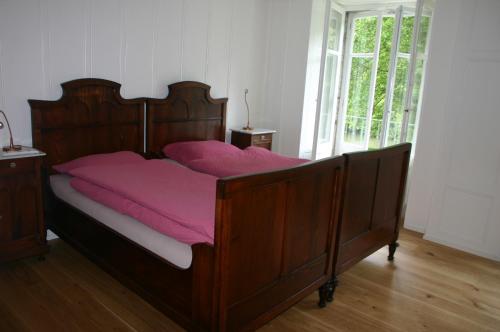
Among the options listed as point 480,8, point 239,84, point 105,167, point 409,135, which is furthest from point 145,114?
point 480,8

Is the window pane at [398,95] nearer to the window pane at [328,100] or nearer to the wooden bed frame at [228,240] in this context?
the window pane at [328,100]

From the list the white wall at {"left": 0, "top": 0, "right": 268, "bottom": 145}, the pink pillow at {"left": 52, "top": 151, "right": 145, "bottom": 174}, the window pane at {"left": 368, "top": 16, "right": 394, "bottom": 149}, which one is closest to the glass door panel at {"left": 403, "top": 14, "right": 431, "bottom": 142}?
the window pane at {"left": 368, "top": 16, "right": 394, "bottom": 149}

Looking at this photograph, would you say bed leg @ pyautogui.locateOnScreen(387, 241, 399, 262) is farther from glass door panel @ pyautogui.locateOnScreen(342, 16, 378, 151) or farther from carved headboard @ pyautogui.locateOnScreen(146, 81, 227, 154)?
glass door panel @ pyautogui.locateOnScreen(342, 16, 378, 151)

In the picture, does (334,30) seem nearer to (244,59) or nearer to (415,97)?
(244,59)

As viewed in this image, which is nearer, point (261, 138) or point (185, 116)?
point (185, 116)

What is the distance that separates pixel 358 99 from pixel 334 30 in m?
1.04

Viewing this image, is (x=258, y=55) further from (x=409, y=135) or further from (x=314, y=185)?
(x=314, y=185)

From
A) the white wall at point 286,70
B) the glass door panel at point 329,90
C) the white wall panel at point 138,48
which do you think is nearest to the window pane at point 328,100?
the glass door panel at point 329,90

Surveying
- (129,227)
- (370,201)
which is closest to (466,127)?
(370,201)

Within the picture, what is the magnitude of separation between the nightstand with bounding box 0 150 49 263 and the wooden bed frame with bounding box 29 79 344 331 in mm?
185

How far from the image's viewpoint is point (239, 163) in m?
3.28

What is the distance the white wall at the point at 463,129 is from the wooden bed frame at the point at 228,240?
1761 mm

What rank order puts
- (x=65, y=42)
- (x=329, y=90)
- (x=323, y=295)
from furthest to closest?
(x=329, y=90) < (x=65, y=42) < (x=323, y=295)

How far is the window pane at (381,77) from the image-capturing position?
4.98m
